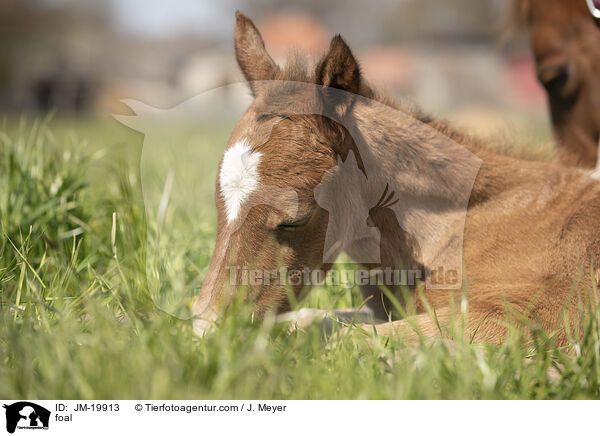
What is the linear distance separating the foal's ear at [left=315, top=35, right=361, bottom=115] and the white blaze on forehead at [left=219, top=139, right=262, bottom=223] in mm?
373

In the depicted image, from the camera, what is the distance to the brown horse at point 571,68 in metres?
3.77

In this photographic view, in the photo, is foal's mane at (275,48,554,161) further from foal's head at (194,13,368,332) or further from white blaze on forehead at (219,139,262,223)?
white blaze on forehead at (219,139,262,223)

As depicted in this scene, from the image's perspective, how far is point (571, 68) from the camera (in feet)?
12.4

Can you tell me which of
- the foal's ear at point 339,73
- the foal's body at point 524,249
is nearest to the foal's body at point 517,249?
the foal's body at point 524,249

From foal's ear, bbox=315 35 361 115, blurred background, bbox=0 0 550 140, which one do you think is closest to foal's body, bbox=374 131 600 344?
foal's ear, bbox=315 35 361 115

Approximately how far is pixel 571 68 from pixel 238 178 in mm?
3015

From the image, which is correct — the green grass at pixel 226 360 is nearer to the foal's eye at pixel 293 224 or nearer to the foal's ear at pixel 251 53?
the foal's eye at pixel 293 224

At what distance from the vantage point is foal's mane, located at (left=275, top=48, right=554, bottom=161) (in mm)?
2111

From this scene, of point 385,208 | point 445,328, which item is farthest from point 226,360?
point 385,208

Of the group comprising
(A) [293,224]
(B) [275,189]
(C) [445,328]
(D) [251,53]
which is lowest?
(C) [445,328]

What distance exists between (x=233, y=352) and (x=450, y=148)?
1323 mm
